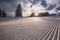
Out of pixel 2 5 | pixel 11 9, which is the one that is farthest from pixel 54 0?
pixel 2 5

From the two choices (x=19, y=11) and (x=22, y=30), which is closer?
(x=22, y=30)

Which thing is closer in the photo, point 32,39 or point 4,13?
point 32,39

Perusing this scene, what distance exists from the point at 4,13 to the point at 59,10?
5418 millimetres

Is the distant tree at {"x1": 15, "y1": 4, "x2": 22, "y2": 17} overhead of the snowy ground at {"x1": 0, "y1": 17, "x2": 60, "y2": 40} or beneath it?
overhead

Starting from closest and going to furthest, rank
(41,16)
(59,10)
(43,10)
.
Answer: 1. (59,10)
2. (43,10)
3. (41,16)

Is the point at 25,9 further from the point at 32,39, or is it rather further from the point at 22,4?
the point at 32,39

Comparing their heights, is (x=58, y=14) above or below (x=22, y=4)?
below

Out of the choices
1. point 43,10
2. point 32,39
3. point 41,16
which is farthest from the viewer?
point 41,16

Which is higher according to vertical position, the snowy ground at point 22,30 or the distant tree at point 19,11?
the distant tree at point 19,11

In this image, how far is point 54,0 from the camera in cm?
1155

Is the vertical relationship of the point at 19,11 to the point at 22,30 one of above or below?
above

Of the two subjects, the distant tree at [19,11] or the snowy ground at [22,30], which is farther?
the distant tree at [19,11]

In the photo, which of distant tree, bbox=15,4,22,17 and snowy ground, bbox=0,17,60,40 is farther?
distant tree, bbox=15,4,22,17

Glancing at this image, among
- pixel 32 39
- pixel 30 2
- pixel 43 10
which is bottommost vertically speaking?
pixel 32 39
